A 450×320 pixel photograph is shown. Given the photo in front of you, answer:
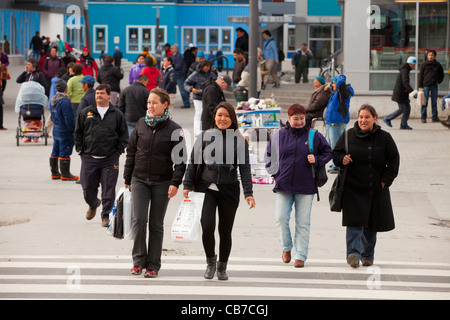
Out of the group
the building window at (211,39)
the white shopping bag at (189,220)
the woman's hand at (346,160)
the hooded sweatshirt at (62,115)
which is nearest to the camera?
the white shopping bag at (189,220)

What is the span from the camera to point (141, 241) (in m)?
8.07

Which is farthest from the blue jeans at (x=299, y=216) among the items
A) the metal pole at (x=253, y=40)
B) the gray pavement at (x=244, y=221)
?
the metal pole at (x=253, y=40)

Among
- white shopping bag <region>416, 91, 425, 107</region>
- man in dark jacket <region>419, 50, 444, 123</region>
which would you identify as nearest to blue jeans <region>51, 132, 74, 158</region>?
white shopping bag <region>416, 91, 425, 107</region>

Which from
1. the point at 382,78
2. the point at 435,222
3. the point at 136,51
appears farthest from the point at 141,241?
the point at 136,51

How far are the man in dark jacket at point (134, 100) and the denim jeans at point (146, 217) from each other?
7238 millimetres

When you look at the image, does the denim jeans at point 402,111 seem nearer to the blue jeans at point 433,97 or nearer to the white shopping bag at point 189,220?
the blue jeans at point 433,97

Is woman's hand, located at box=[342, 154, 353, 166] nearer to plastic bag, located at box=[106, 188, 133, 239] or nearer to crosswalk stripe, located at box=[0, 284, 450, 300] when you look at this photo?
crosswalk stripe, located at box=[0, 284, 450, 300]

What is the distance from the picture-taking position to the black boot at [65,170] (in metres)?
14.0

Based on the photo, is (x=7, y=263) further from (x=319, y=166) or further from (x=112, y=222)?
(x=319, y=166)

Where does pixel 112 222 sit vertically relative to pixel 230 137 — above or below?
below

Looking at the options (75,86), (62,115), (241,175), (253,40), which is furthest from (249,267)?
(253,40)

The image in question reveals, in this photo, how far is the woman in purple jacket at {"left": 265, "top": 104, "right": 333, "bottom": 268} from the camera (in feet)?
27.6

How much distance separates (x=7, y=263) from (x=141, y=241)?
5.07 feet

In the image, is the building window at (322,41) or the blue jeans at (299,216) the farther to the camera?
the building window at (322,41)
